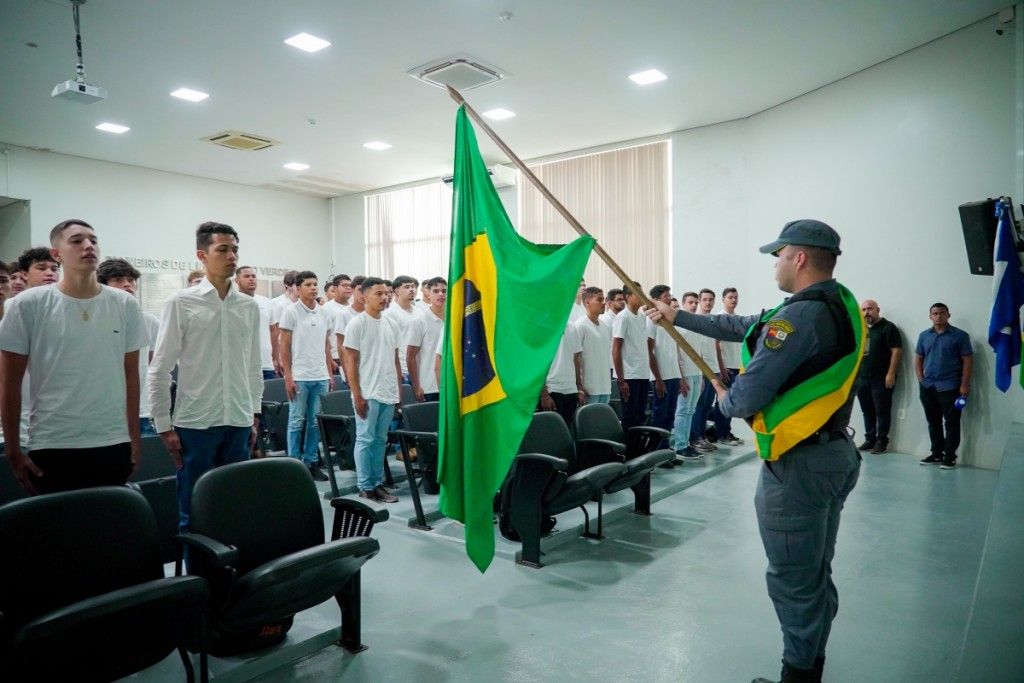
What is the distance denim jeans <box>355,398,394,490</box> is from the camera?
15.3ft

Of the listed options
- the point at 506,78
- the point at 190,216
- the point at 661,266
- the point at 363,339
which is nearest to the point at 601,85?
the point at 506,78

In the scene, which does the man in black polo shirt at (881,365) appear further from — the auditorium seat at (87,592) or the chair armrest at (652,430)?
the auditorium seat at (87,592)

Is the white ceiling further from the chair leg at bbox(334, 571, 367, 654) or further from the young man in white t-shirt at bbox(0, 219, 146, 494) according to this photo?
the chair leg at bbox(334, 571, 367, 654)

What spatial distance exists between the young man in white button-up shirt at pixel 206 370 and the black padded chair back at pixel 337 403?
6.64 ft

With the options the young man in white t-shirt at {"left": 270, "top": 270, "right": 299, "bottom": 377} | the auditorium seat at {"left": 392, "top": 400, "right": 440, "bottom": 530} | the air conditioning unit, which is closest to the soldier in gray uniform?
the auditorium seat at {"left": 392, "top": 400, "right": 440, "bottom": 530}

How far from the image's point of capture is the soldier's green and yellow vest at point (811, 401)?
215 centimetres

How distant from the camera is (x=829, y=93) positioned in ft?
24.4

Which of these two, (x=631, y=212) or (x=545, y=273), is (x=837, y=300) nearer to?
(x=545, y=273)

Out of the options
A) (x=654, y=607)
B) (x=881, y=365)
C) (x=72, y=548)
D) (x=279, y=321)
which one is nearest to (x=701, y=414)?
(x=881, y=365)

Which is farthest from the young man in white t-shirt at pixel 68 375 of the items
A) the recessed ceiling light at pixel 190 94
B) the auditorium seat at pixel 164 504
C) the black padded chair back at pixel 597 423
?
the recessed ceiling light at pixel 190 94

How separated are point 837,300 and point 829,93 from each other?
6.37m

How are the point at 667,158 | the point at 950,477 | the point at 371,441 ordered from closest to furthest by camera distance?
the point at 371,441 → the point at 950,477 → the point at 667,158

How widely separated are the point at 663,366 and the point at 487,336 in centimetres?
394

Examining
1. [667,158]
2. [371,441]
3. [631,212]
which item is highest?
[667,158]
